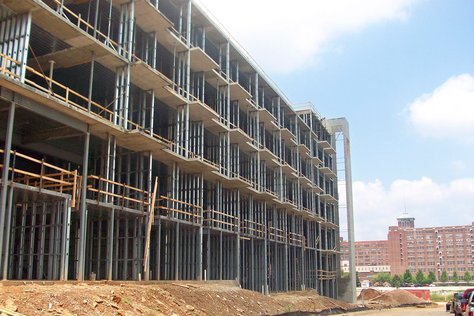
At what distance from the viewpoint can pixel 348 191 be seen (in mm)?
66062

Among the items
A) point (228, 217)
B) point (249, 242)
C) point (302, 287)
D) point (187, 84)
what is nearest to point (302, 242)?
point (302, 287)

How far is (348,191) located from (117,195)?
4629 centimetres

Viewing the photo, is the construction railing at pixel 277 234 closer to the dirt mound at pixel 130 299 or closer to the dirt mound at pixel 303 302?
the dirt mound at pixel 303 302

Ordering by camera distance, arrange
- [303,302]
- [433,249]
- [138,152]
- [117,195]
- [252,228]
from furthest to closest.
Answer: [433,249]
[252,228]
[303,302]
[138,152]
[117,195]

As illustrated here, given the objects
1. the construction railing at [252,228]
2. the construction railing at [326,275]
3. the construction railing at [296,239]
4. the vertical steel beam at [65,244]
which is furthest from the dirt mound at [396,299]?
the vertical steel beam at [65,244]

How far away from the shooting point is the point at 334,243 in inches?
2571

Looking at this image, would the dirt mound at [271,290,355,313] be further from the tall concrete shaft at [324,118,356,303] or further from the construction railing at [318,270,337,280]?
the tall concrete shaft at [324,118,356,303]

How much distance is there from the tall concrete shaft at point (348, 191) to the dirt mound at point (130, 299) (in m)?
34.9

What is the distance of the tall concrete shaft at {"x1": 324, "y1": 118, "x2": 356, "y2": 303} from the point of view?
63.7 meters

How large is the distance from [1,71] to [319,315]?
24198mm

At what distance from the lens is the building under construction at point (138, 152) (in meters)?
20.8

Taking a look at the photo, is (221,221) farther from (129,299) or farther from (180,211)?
(129,299)

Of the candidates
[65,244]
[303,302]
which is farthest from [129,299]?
[303,302]

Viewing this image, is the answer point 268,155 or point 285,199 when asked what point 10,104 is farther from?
point 285,199
